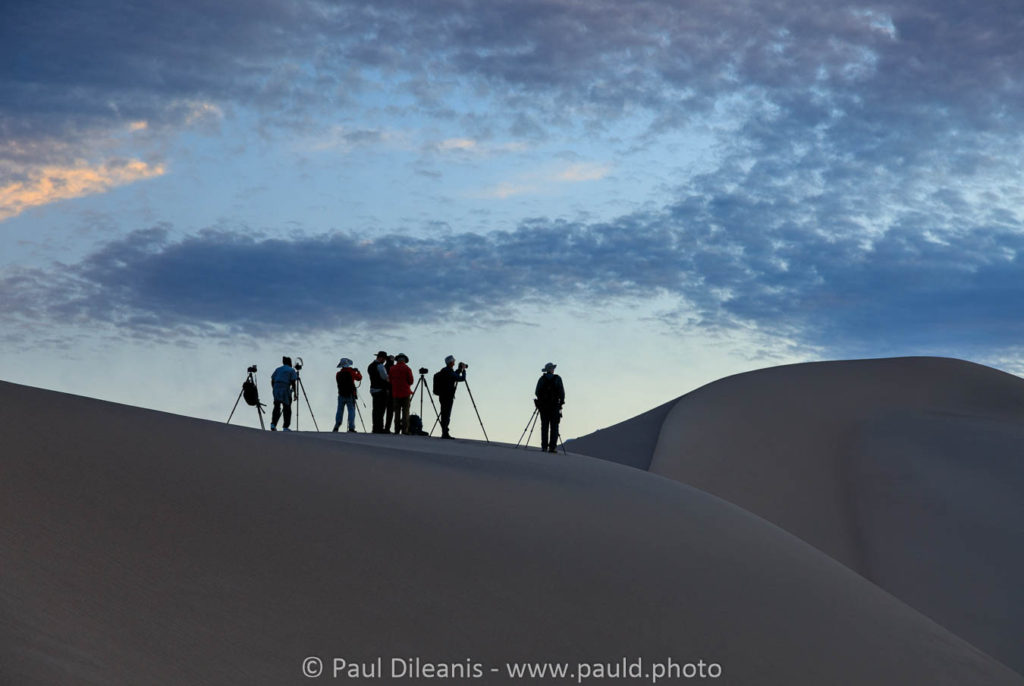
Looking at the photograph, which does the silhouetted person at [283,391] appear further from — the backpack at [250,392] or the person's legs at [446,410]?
the person's legs at [446,410]

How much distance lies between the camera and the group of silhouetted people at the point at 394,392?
818 inches

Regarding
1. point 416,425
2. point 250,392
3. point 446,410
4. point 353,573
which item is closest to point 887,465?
point 416,425

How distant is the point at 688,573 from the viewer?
12578 mm

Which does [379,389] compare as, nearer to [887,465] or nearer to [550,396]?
[550,396]

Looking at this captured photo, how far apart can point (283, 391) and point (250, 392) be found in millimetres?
934

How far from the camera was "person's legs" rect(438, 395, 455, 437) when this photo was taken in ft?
69.6

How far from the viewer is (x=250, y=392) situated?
71.2 ft

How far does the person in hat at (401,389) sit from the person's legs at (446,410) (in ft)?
2.85

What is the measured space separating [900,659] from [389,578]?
6.62 meters

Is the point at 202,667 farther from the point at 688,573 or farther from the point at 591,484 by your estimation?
the point at 591,484
